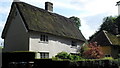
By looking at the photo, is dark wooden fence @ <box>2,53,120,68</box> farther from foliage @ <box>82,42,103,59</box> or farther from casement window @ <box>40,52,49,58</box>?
foliage @ <box>82,42,103,59</box>

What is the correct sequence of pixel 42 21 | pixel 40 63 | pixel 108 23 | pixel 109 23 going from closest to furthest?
pixel 40 63 → pixel 42 21 → pixel 109 23 → pixel 108 23

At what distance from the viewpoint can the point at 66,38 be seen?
35562 millimetres

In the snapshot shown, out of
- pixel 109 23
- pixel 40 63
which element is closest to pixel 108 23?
pixel 109 23

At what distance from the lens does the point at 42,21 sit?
31.5 metres

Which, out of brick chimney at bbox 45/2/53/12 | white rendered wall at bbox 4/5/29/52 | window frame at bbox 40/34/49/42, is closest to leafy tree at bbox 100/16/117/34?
brick chimney at bbox 45/2/53/12

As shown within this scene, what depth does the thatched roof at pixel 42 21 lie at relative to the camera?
28314 mm

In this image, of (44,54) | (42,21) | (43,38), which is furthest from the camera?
(42,21)

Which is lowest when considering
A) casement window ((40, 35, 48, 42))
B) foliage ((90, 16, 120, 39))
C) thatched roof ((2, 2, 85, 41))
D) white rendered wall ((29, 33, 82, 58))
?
white rendered wall ((29, 33, 82, 58))

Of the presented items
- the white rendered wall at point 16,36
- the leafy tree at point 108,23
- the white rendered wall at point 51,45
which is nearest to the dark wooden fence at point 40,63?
the white rendered wall at point 16,36

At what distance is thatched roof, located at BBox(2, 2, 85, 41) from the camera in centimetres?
2831

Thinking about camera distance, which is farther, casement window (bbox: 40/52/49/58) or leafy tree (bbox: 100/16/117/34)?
leafy tree (bbox: 100/16/117/34)

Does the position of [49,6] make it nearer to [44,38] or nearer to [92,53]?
[44,38]

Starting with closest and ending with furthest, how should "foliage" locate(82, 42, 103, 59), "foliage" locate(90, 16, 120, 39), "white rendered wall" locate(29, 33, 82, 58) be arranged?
1. "white rendered wall" locate(29, 33, 82, 58)
2. "foliage" locate(82, 42, 103, 59)
3. "foliage" locate(90, 16, 120, 39)

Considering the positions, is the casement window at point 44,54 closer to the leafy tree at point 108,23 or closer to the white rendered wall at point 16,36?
the white rendered wall at point 16,36
